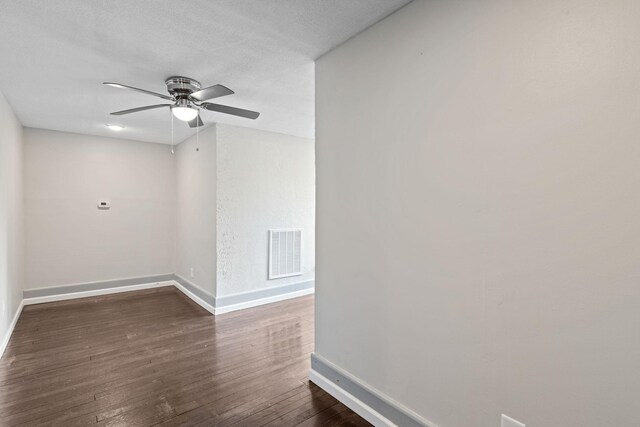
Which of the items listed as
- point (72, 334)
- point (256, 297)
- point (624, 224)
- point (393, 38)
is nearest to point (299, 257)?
point (256, 297)

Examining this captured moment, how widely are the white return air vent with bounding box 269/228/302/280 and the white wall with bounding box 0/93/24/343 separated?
2.60 metres

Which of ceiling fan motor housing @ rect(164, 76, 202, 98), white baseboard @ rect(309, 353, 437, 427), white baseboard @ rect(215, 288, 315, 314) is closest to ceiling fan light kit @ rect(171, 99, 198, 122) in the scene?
ceiling fan motor housing @ rect(164, 76, 202, 98)

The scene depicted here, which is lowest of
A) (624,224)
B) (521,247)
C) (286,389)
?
(286,389)

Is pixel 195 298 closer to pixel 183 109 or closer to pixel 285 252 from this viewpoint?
pixel 285 252

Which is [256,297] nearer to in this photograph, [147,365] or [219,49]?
[147,365]

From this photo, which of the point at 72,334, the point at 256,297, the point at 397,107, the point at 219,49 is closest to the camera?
the point at 397,107

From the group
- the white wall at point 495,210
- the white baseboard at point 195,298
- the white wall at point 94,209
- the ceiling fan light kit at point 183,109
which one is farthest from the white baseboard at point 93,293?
the white wall at point 495,210

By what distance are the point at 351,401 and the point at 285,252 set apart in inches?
99.9

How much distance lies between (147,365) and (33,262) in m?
2.89

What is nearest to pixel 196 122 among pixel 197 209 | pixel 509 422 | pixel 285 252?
pixel 197 209

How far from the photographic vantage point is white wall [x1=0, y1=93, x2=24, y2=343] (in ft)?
9.31

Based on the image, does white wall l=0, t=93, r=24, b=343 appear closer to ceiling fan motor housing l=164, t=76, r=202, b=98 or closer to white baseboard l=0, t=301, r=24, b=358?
white baseboard l=0, t=301, r=24, b=358

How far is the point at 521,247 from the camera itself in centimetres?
125

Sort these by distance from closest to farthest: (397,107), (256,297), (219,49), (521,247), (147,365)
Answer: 1. (521,247)
2. (397,107)
3. (219,49)
4. (147,365)
5. (256,297)
